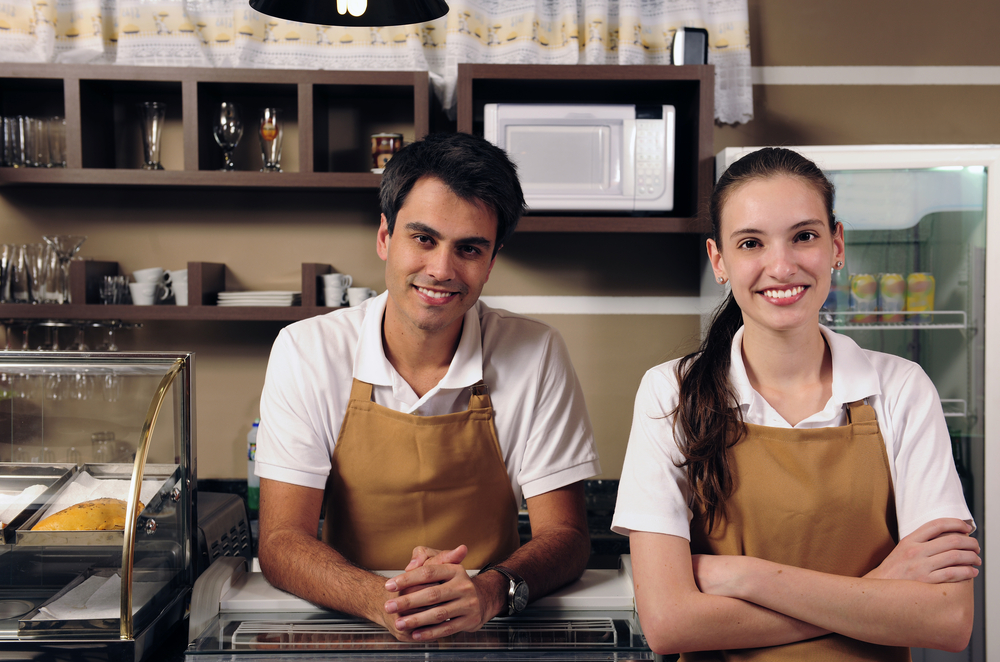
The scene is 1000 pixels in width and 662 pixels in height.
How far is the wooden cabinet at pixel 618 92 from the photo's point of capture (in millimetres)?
2324

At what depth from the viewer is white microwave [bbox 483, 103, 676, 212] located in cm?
232

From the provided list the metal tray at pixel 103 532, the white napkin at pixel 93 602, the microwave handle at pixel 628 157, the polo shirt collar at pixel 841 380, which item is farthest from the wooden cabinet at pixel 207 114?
the white napkin at pixel 93 602

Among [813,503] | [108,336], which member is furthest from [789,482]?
[108,336]

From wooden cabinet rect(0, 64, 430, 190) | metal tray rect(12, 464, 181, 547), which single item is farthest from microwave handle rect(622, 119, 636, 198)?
metal tray rect(12, 464, 181, 547)

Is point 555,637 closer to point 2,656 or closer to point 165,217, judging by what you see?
point 2,656

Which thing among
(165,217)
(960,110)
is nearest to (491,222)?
(165,217)

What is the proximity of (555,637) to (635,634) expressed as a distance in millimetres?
127

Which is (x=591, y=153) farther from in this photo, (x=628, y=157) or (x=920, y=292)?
(x=920, y=292)

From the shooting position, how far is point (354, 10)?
1266mm

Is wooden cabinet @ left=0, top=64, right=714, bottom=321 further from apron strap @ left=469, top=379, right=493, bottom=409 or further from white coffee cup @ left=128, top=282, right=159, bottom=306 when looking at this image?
apron strap @ left=469, top=379, right=493, bottom=409

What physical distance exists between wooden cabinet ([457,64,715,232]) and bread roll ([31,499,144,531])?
5.02 ft

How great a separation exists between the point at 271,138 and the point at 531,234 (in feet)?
3.27

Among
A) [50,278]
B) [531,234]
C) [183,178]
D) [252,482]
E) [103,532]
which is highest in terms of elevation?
[183,178]

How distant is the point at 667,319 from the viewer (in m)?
2.76
